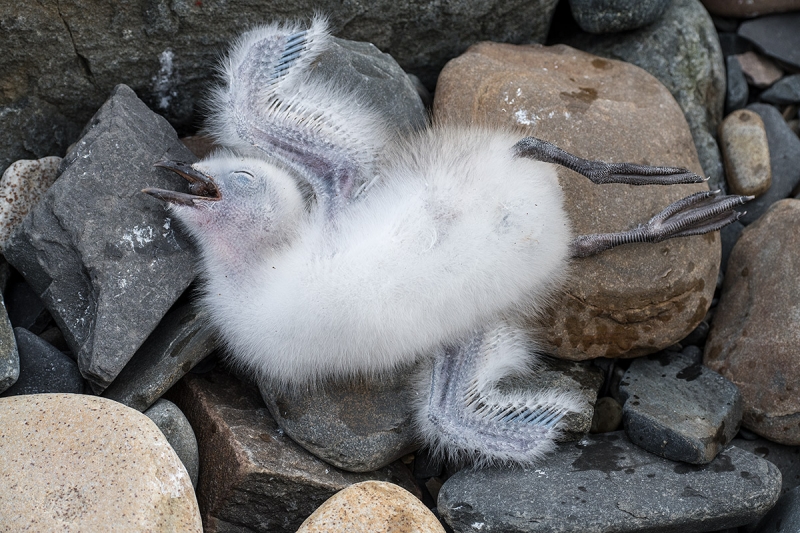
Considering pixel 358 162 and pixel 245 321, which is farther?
pixel 358 162

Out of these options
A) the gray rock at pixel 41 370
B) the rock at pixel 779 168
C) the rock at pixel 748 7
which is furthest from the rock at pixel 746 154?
the gray rock at pixel 41 370

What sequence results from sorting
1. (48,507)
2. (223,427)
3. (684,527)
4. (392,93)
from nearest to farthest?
(48,507) < (684,527) < (223,427) < (392,93)

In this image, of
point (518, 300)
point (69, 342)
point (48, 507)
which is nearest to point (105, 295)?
point (69, 342)

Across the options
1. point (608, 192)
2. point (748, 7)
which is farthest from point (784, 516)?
point (748, 7)

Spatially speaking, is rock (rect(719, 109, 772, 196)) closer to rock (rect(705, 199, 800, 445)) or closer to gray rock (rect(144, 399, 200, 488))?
rock (rect(705, 199, 800, 445))

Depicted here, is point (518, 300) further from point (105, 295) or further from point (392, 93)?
point (105, 295)

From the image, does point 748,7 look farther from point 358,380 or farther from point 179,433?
point 179,433
